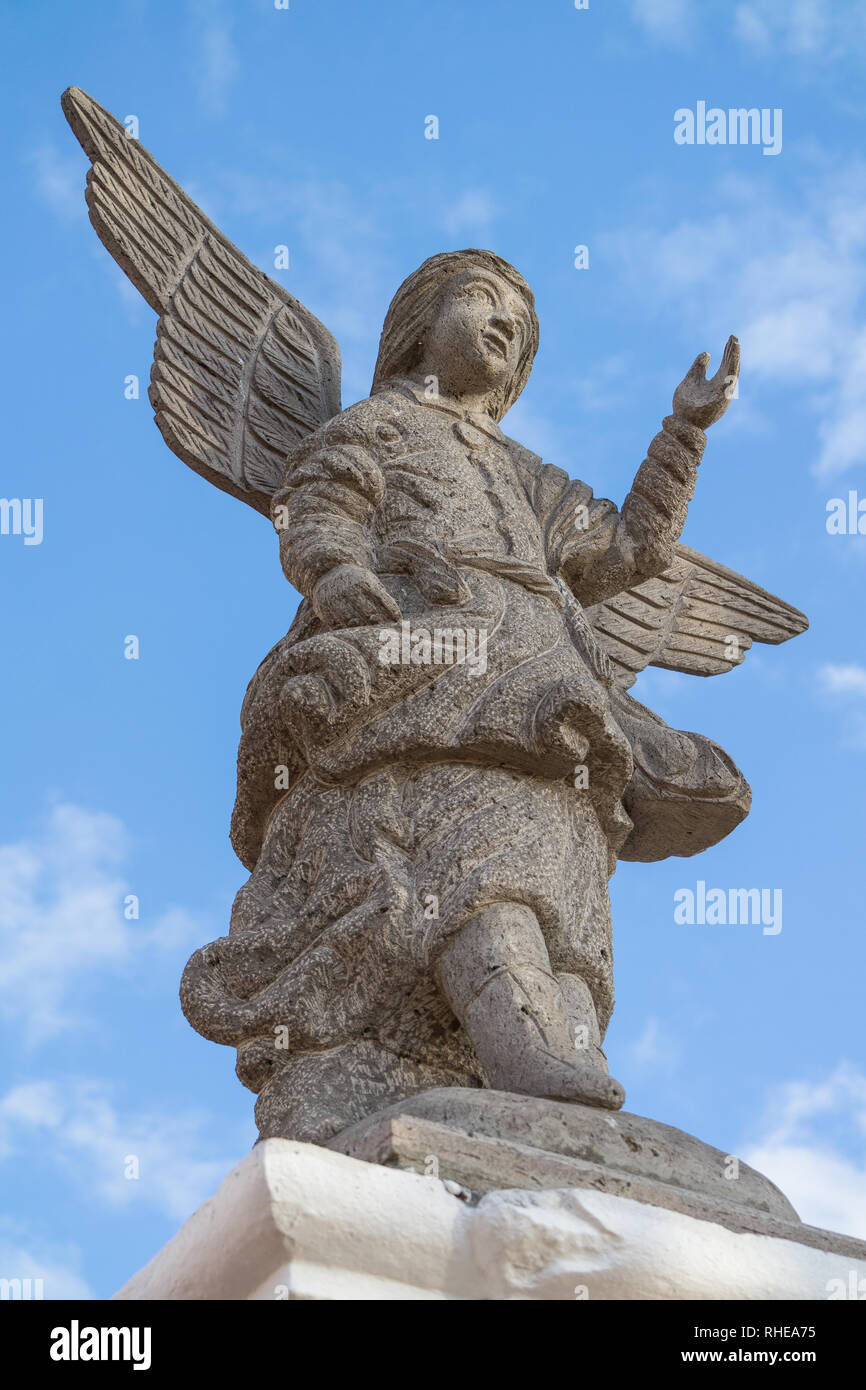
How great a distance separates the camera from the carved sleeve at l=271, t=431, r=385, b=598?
471cm

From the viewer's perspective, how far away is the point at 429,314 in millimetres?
5625

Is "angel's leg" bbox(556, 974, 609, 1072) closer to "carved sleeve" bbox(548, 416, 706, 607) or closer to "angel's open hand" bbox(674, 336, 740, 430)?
"carved sleeve" bbox(548, 416, 706, 607)

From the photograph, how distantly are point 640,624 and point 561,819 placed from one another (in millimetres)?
1610

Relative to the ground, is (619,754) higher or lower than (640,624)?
lower

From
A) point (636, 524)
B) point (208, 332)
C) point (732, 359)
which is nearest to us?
point (732, 359)

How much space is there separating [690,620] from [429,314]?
1.31 m

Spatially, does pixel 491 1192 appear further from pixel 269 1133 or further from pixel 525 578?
pixel 525 578

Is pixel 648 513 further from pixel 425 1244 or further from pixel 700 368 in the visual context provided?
pixel 425 1244

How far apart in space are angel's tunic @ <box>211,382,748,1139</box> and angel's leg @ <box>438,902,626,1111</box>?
7 centimetres

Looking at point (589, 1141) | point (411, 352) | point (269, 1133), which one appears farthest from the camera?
point (411, 352)

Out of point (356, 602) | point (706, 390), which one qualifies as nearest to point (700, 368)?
point (706, 390)

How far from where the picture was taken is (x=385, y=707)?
14.3 ft
